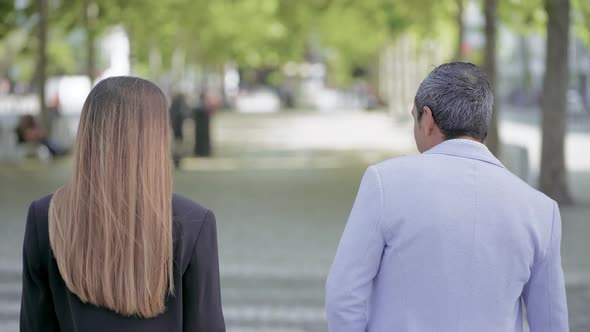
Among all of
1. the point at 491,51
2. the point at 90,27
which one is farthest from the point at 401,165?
Answer: the point at 90,27

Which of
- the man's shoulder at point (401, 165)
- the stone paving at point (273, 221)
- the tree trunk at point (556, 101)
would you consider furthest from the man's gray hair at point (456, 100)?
the tree trunk at point (556, 101)

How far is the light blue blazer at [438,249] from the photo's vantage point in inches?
116

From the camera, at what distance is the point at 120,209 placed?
2838 millimetres

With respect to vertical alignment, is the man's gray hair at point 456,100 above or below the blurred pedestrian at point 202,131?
above

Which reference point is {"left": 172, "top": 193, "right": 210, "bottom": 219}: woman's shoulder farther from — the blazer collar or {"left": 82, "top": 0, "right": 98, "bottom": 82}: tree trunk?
{"left": 82, "top": 0, "right": 98, "bottom": 82}: tree trunk

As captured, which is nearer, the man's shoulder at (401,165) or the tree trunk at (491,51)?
the man's shoulder at (401,165)

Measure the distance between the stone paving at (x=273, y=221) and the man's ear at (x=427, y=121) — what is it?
4.67 meters

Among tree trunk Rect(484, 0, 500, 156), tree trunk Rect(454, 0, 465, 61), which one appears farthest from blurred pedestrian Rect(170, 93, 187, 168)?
tree trunk Rect(484, 0, 500, 156)

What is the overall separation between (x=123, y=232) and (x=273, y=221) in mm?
11259

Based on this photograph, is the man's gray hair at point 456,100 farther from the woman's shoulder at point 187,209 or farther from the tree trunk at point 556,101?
the tree trunk at point 556,101

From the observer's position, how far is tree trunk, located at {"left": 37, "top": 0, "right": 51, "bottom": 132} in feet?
82.4

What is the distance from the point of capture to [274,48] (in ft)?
242

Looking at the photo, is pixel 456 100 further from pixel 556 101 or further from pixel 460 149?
pixel 556 101

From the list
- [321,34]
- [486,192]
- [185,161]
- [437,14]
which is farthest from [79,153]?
[321,34]
